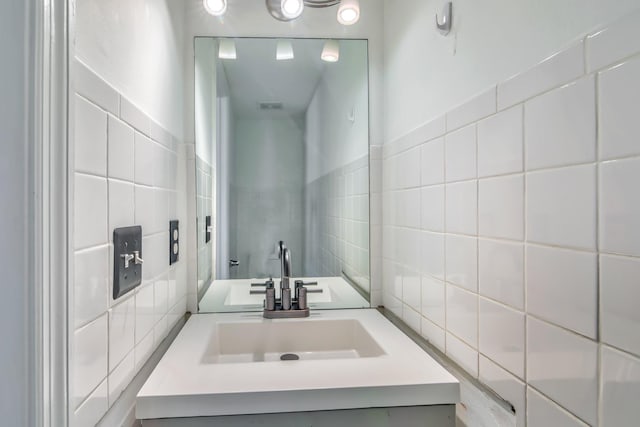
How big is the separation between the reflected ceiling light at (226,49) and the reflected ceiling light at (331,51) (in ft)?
1.09

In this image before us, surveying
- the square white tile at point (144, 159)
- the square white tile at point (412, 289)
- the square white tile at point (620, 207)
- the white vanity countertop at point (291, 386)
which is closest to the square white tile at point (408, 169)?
the square white tile at point (412, 289)

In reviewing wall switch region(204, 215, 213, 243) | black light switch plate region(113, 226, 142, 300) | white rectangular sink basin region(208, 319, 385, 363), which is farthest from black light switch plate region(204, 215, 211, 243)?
black light switch plate region(113, 226, 142, 300)

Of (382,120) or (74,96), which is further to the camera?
(382,120)

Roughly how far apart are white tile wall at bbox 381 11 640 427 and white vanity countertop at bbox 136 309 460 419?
11 cm

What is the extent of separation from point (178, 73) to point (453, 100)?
0.87 m

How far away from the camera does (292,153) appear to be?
1.48 meters

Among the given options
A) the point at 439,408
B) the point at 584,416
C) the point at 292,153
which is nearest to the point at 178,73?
the point at 292,153

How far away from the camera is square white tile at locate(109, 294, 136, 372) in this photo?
66 centimetres

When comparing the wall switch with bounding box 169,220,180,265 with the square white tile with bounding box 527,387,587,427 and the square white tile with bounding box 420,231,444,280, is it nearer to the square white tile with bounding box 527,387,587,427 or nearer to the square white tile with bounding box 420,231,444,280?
the square white tile with bounding box 420,231,444,280

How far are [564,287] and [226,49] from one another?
4.24 ft
